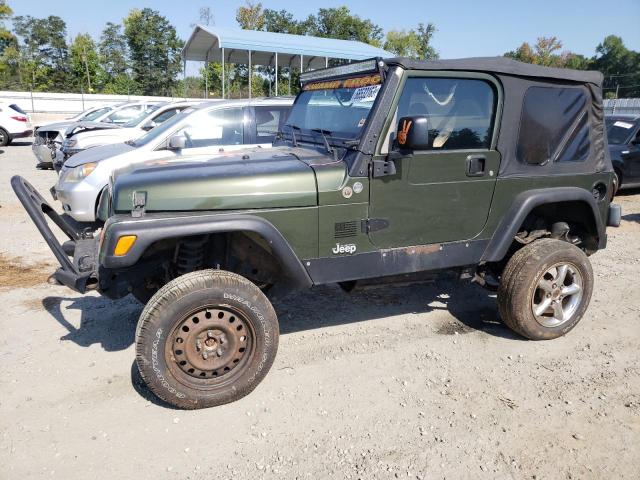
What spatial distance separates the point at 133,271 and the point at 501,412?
8.32 ft

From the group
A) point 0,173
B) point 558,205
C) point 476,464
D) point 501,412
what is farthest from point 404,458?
point 0,173

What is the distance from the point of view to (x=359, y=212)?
10.8ft

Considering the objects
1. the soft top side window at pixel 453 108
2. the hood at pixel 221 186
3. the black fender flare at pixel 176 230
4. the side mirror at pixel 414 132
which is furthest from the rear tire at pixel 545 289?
the black fender flare at pixel 176 230

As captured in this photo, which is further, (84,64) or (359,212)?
(84,64)

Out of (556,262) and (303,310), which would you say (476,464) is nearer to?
(556,262)

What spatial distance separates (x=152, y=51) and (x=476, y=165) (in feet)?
179

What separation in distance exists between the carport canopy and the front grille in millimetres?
13204

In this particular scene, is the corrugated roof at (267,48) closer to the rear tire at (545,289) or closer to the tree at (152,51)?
the rear tire at (545,289)

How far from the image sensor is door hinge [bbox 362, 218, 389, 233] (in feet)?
11.0

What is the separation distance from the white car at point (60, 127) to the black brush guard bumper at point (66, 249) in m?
8.85

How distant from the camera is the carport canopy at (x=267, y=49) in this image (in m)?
16.8

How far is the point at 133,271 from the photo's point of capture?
330 centimetres

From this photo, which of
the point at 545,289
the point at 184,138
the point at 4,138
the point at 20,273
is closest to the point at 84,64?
the point at 4,138

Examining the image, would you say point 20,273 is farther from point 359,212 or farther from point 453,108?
point 453,108
